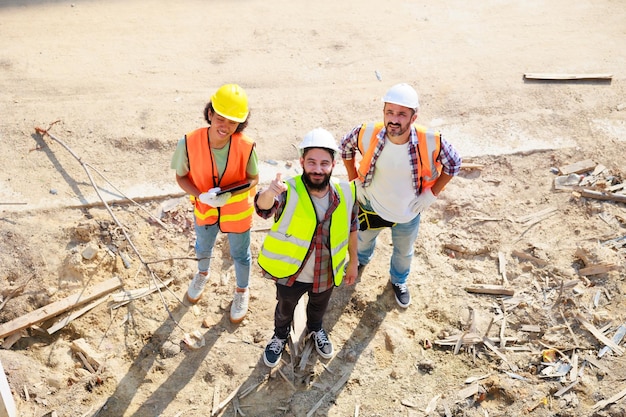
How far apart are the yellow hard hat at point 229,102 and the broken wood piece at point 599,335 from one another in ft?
13.7

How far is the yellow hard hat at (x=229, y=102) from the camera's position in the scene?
15.7 feet

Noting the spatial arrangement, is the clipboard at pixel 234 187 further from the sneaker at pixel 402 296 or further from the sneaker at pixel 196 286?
the sneaker at pixel 402 296

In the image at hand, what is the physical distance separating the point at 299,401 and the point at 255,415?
430mm

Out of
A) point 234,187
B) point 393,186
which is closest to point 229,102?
point 234,187

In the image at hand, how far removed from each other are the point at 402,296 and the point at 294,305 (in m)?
1.66

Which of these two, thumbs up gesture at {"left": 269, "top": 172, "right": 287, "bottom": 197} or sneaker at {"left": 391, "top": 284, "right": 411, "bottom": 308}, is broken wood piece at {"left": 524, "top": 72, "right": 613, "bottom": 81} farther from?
thumbs up gesture at {"left": 269, "top": 172, "right": 287, "bottom": 197}

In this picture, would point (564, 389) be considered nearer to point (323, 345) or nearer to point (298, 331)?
point (323, 345)

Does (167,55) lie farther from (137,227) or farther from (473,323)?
(473,323)

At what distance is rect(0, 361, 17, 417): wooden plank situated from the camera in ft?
15.6

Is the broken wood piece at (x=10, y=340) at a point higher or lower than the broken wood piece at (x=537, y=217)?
lower

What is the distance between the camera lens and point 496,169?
8.05 metres

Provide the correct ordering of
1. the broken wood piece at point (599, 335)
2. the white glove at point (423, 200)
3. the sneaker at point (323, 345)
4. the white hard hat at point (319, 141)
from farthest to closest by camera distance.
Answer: the broken wood piece at point (599, 335), the sneaker at point (323, 345), the white glove at point (423, 200), the white hard hat at point (319, 141)

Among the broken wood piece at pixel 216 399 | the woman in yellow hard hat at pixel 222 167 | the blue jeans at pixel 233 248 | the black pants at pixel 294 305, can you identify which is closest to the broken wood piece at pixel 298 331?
the black pants at pixel 294 305

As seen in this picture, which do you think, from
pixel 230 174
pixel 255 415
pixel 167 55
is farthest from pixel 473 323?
pixel 167 55
